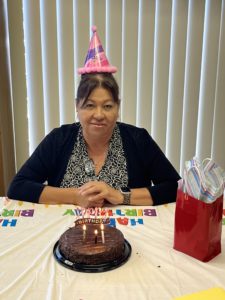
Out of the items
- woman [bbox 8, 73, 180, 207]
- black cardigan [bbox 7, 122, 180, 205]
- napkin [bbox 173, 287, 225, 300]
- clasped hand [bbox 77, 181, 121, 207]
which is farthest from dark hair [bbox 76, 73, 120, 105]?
napkin [bbox 173, 287, 225, 300]

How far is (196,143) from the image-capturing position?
8.93 ft

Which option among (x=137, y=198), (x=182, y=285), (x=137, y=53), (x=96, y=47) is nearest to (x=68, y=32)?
(x=137, y=53)

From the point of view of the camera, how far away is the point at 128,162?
170 centimetres

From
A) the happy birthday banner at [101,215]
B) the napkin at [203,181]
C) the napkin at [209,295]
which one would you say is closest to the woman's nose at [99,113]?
the happy birthday banner at [101,215]

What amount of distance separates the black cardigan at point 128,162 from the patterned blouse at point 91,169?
0.08 ft

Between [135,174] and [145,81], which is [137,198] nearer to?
[135,174]

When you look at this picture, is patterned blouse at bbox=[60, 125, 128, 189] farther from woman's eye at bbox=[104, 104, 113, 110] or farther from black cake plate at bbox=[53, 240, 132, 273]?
black cake plate at bbox=[53, 240, 132, 273]

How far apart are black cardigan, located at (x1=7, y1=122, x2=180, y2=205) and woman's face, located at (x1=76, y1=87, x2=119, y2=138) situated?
0.16 meters

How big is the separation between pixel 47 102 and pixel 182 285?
6.06 feet

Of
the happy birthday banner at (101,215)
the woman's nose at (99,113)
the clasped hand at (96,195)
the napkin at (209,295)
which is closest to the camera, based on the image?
the napkin at (209,295)

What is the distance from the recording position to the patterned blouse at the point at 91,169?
1.65 metres

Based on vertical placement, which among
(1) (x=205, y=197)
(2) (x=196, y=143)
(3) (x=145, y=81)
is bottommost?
(2) (x=196, y=143)

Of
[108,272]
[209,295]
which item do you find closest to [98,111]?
[108,272]

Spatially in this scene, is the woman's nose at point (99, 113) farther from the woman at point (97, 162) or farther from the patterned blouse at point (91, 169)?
the patterned blouse at point (91, 169)
